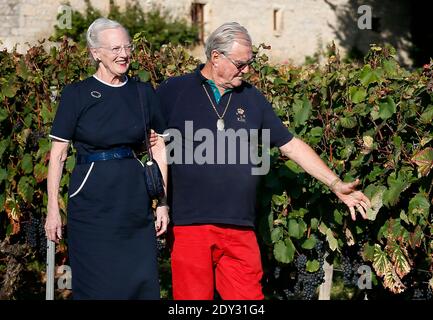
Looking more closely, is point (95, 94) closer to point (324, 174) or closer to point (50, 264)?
point (324, 174)

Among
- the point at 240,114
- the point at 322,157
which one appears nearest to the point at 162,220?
the point at 240,114

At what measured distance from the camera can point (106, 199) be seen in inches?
164

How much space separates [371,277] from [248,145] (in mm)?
1538

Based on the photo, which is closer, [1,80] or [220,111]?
[220,111]

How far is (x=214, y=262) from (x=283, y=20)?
23336 millimetres

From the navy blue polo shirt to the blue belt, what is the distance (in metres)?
0.29

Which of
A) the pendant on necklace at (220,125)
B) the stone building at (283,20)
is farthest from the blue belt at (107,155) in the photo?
the stone building at (283,20)

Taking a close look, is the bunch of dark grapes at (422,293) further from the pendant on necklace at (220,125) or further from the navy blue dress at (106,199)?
the navy blue dress at (106,199)

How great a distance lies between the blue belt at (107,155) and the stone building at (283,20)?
1728 cm

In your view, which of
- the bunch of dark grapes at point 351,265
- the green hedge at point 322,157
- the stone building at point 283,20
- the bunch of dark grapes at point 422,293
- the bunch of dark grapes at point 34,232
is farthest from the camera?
the stone building at point 283,20

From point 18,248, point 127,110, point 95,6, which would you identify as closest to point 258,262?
point 127,110

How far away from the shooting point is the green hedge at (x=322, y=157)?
5.06m

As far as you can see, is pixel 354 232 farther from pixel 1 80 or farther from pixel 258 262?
pixel 1 80

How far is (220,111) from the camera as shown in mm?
4426
